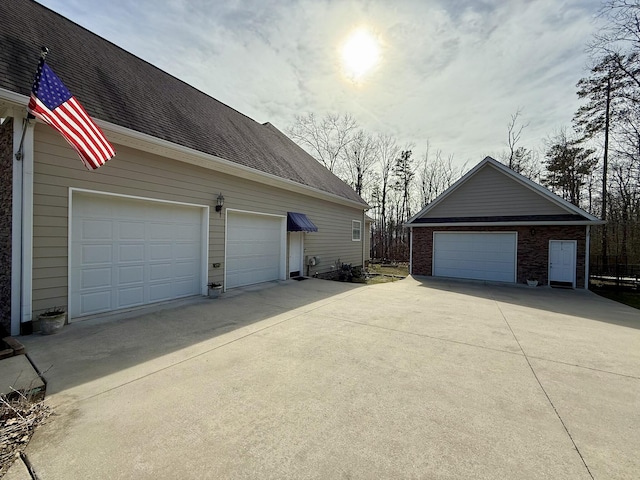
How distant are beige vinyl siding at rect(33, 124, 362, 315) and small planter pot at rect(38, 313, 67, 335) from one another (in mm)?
321

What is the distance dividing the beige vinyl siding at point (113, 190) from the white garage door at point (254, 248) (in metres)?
0.37

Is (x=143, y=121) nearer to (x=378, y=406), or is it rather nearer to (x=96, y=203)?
(x=96, y=203)

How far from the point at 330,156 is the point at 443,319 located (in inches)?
792

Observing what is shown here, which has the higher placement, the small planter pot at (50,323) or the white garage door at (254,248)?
the white garage door at (254,248)

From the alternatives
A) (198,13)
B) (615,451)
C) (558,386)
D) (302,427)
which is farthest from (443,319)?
(198,13)

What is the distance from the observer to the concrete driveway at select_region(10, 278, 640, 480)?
2.11 metres

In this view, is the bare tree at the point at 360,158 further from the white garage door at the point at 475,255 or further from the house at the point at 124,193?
the house at the point at 124,193

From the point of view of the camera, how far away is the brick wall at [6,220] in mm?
4559

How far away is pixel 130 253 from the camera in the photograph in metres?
→ 6.15

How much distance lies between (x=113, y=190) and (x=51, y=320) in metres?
2.56

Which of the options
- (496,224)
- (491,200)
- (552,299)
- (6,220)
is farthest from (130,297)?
(491,200)

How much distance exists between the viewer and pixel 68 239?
5.11 metres

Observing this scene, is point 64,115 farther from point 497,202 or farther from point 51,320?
point 497,202

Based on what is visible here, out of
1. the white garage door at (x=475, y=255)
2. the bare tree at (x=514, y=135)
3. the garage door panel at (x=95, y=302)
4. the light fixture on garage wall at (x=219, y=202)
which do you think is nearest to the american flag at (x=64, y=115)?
the garage door panel at (x=95, y=302)
